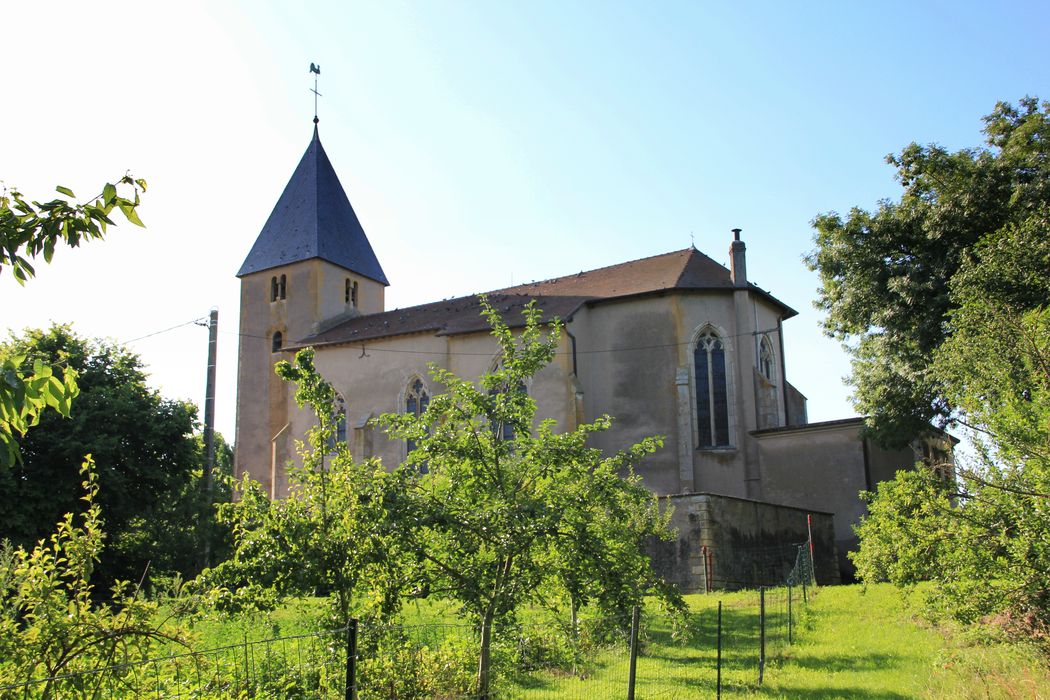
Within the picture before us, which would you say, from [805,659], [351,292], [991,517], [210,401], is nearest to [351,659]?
[991,517]

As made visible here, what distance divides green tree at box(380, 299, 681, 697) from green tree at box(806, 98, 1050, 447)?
1478cm

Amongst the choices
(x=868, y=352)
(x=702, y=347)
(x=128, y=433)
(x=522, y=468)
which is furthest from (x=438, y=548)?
(x=702, y=347)

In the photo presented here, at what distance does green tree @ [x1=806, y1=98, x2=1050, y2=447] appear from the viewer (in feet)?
71.5

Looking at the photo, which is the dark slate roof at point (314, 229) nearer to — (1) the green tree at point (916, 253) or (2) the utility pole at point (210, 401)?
(2) the utility pole at point (210, 401)

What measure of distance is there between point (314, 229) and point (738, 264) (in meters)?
18.6

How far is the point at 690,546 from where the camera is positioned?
21.9 metres

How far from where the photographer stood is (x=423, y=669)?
858 cm

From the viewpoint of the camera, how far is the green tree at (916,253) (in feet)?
71.5

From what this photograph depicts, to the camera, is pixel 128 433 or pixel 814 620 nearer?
pixel 814 620

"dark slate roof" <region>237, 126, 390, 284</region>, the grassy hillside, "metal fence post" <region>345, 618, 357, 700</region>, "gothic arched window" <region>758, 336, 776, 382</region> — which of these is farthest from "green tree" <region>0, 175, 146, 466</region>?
"dark slate roof" <region>237, 126, 390, 284</region>

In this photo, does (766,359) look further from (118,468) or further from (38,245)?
(38,245)

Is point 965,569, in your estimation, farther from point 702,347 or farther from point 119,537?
point 119,537

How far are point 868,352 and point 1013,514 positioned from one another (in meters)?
14.8

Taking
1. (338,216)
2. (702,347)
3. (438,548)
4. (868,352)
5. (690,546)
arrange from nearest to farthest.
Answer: (438,548), (690,546), (868,352), (702,347), (338,216)
